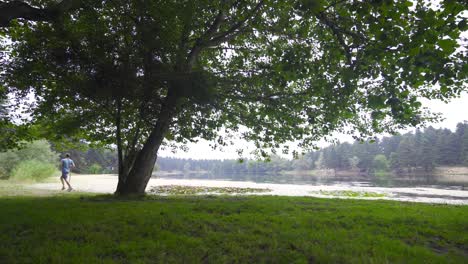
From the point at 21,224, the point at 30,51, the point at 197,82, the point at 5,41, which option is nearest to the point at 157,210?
the point at 21,224

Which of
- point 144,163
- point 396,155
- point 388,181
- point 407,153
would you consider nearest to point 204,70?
point 144,163

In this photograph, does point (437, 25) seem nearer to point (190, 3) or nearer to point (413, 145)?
point (190, 3)

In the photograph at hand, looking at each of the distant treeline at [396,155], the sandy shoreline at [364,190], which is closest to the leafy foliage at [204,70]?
the sandy shoreline at [364,190]

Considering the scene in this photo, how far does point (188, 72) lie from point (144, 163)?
16.0ft

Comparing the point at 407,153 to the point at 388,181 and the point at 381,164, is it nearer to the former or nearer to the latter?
the point at 381,164

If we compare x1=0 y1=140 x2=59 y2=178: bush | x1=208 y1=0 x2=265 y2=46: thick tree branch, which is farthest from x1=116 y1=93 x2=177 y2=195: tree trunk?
x1=0 y1=140 x2=59 y2=178: bush

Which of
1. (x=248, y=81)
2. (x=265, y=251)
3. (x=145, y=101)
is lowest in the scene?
(x=265, y=251)

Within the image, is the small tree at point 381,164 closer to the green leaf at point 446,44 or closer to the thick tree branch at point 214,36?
the thick tree branch at point 214,36

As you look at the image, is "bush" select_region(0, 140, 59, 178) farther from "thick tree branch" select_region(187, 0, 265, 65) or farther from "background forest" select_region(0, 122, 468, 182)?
"thick tree branch" select_region(187, 0, 265, 65)

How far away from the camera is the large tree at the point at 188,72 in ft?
25.9

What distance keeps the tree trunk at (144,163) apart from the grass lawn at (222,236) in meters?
4.38

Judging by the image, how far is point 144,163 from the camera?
41.5 ft

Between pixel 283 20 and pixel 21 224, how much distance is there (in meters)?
10.2

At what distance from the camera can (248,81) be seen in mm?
11664
